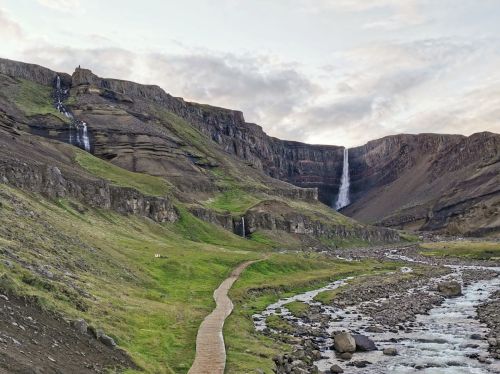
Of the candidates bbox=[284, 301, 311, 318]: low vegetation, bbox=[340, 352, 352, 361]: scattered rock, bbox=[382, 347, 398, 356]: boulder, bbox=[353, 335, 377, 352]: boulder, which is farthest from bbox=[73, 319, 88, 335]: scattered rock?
bbox=[284, 301, 311, 318]: low vegetation

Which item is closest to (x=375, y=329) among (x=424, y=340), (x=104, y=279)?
(x=424, y=340)

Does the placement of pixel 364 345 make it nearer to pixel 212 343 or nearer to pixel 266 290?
pixel 212 343

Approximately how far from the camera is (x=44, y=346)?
2255 cm

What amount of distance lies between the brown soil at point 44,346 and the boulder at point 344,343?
19630 mm

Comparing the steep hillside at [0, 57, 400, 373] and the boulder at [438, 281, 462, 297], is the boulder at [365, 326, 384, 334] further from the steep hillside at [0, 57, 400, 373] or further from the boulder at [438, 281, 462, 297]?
the boulder at [438, 281, 462, 297]

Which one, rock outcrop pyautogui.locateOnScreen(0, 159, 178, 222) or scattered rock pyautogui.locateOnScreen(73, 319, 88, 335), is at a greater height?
Answer: rock outcrop pyautogui.locateOnScreen(0, 159, 178, 222)

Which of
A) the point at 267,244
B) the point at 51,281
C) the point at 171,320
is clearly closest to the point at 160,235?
the point at 267,244

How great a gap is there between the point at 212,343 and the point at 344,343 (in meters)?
11.9

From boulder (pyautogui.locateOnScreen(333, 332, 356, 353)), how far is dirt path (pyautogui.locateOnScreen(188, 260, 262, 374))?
32.3ft

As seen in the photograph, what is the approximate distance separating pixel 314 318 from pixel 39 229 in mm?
33009

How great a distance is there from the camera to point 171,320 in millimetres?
42312

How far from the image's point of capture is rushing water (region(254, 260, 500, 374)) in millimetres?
36062

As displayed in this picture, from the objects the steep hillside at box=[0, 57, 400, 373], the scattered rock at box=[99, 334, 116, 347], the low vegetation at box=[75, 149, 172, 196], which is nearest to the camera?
the steep hillside at box=[0, 57, 400, 373]

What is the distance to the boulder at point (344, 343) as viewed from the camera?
39.7 meters
